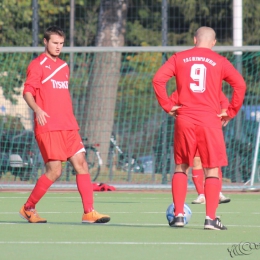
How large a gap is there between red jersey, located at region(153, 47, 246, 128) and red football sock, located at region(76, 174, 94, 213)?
118cm

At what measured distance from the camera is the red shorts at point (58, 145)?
8.59 metres

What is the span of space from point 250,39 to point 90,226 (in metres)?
13.4

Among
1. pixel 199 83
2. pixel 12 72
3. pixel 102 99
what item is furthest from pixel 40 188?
pixel 12 72

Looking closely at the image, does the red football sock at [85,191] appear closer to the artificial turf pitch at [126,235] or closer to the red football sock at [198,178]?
the artificial turf pitch at [126,235]

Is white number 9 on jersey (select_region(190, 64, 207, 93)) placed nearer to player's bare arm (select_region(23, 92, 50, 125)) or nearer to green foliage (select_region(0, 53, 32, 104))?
player's bare arm (select_region(23, 92, 50, 125))

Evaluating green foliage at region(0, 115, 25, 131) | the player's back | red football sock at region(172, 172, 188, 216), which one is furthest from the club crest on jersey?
green foliage at region(0, 115, 25, 131)

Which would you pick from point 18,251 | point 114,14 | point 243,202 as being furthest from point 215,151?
point 114,14

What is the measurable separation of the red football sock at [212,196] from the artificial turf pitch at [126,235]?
0.18 metres

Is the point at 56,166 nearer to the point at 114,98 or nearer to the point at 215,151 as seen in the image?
the point at 215,151

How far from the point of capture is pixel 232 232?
7918 millimetres

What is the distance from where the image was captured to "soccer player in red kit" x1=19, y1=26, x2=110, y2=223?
28.1 feet

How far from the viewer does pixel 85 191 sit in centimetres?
865

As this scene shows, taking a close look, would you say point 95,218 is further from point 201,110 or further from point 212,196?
point 201,110

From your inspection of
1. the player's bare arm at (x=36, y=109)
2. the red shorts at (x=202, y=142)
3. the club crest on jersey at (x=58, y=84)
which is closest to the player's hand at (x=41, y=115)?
the player's bare arm at (x=36, y=109)
